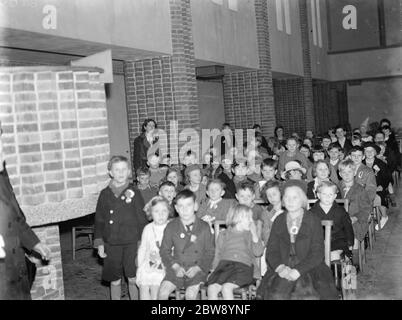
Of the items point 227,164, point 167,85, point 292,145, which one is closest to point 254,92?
point 167,85

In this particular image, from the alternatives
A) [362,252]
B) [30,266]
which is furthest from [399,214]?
[30,266]

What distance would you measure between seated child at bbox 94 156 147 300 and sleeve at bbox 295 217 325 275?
1.82m

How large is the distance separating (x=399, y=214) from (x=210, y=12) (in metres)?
6.28

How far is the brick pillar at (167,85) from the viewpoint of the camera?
11.7 m

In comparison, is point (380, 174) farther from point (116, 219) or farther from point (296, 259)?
point (116, 219)

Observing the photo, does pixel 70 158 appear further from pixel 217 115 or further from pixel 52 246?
pixel 217 115

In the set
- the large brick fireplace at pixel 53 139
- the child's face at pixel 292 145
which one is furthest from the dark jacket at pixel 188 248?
the child's face at pixel 292 145

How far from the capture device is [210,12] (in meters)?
13.6

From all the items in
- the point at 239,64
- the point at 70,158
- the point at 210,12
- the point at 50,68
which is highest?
the point at 210,12

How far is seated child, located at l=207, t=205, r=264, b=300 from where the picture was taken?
520cm

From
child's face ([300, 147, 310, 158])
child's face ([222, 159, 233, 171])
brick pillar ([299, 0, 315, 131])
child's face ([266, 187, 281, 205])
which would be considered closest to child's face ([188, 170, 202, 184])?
child's face ([266, 187, 281, 205])

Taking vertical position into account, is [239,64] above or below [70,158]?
above

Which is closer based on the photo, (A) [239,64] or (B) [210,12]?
(B) [210,12]
